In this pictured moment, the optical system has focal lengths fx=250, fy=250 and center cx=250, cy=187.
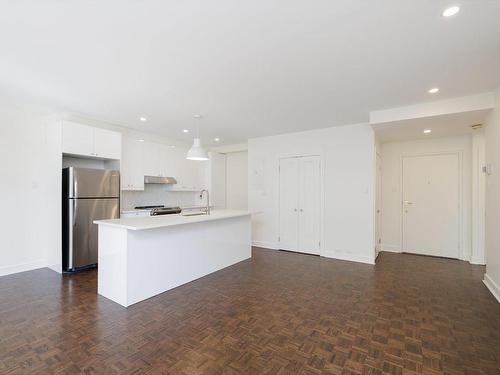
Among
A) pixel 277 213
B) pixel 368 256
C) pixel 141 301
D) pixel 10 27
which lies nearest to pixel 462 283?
pixel 368 256

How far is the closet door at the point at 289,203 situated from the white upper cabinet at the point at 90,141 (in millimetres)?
3346

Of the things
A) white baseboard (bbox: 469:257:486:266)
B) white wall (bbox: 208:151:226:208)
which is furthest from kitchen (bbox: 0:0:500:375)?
white wall (bbox: 208:151:226:208)

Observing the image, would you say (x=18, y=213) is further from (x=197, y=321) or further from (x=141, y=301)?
(x=197, y=321)

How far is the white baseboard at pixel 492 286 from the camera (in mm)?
3055

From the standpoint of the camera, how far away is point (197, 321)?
2482mm

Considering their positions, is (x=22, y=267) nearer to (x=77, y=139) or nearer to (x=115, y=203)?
(x=115, y=203)

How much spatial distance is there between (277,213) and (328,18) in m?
4.20

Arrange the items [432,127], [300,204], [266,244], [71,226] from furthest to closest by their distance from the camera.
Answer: [266,244], [300,204], [432,127], [71,226]

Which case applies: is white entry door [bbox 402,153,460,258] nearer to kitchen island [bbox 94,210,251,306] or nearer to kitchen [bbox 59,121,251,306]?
kitchen [bbox 59,121,251,306]

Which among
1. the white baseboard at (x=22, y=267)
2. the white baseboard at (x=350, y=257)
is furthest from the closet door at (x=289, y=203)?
the white baseboard at (x=22, y=267)

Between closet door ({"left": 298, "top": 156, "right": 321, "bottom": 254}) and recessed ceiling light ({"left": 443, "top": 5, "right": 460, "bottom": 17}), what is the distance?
134 inches

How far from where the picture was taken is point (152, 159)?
18.0 feet

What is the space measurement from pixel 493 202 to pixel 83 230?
5912mm

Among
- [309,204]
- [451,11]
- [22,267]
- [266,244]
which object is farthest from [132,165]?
[451,11]
